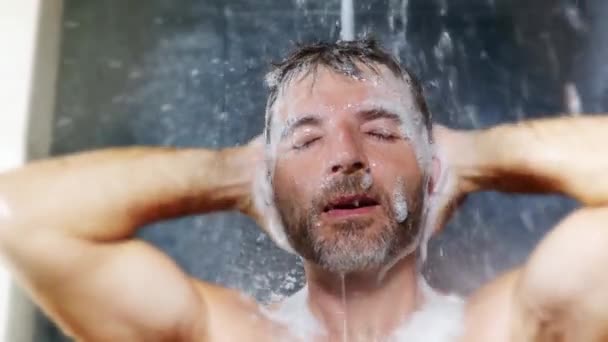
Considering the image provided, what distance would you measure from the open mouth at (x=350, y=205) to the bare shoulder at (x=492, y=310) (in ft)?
0.43

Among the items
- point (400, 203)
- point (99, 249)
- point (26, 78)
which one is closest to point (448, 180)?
point (400, 203)

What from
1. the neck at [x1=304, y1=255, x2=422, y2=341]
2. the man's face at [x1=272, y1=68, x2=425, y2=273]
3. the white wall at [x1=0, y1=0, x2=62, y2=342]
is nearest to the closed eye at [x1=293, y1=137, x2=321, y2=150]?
the man's face at [x1=272, y1=68, x2=425, y2=273]

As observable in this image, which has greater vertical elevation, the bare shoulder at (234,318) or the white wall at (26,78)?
the white wall at (26,78)

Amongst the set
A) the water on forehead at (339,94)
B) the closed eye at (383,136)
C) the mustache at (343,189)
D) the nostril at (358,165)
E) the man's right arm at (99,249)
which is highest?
the water on forehead at (339,94)

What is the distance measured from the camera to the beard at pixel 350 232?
2.19 feet

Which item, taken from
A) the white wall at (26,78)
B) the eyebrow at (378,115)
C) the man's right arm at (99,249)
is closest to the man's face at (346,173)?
the eyebrow at (378,115)

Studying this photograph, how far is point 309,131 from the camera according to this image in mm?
711

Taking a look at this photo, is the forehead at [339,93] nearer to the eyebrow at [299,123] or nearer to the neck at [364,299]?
the eyebrow at [299,123]

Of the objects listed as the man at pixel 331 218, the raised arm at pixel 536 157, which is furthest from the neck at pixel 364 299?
the raised arm at pixel 536 157

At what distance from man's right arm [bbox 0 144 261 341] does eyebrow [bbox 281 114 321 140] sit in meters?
0.11

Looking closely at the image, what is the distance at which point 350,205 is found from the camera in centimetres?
68

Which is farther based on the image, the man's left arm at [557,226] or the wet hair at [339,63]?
the wet hair at [339,63]

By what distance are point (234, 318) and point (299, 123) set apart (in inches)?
7.8

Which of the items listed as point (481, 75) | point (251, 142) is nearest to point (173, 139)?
point (251, 142)
